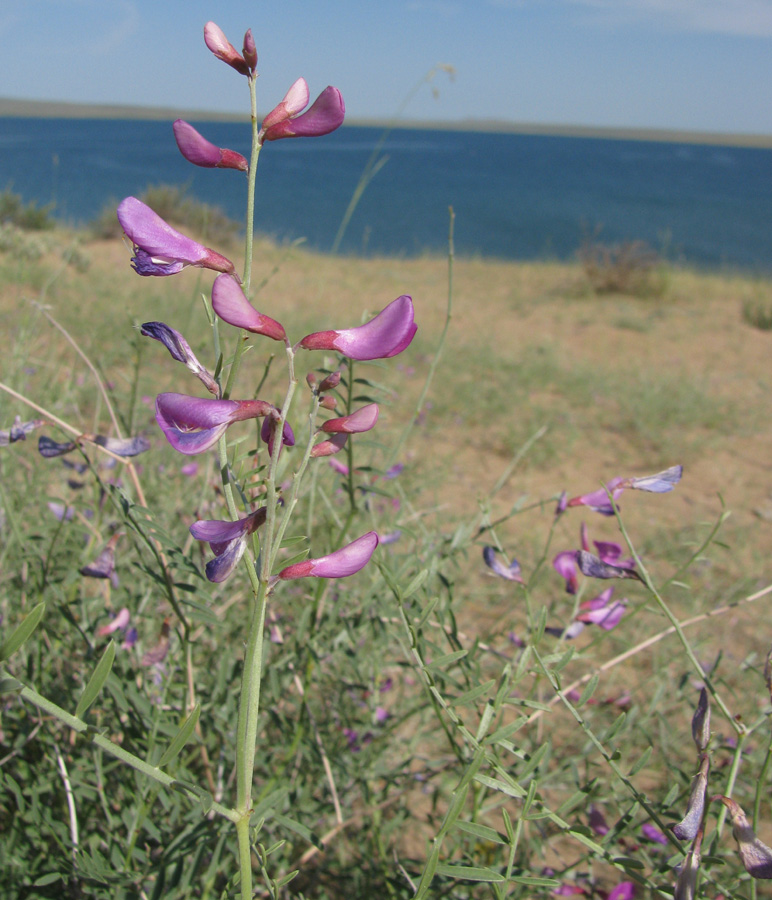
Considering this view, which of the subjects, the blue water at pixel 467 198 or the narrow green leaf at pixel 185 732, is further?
the blue water at pixel 467 198

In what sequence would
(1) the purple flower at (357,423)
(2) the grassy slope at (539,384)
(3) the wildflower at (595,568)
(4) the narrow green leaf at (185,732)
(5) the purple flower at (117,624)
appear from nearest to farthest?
(4) the narrow green leaf at (185,732)
(1) the purple flower at (357,423)
(3) the wildflower at (595,568)
(5) the purple flower at (117,624)
(2) the grassy slope at (539,384)

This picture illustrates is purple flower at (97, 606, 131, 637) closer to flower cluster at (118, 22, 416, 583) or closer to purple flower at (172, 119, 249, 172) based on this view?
flower cluster at (118, 22, 416, 583)

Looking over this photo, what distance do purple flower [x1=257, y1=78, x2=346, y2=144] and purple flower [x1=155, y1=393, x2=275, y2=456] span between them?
0.26 meters

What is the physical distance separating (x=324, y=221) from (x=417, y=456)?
2138 cm

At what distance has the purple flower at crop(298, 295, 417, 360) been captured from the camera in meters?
0.51

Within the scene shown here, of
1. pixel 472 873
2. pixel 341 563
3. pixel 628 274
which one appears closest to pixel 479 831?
pixel 472 873

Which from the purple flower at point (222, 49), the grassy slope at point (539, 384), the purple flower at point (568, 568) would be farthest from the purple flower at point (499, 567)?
the purple flower at point (222, 49)

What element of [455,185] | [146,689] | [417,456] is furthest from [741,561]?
[455,185]

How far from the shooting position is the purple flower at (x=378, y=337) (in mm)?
511

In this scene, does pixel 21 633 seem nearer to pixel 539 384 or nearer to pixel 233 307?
pixel 233 307

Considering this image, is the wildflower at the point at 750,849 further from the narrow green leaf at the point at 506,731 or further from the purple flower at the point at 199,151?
the purple flower at the point at 199,151

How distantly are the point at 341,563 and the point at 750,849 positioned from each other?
16.6 inches

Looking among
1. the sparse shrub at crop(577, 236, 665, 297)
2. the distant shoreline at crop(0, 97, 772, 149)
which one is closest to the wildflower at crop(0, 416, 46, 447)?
the sparse shrub at crop(577, 236, 665, 297)

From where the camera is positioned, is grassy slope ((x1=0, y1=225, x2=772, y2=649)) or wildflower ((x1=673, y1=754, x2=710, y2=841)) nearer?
wildflower ((x1=673, y1=754, x2=710, y2=841))
